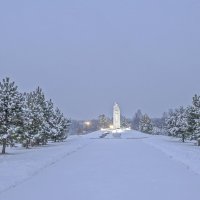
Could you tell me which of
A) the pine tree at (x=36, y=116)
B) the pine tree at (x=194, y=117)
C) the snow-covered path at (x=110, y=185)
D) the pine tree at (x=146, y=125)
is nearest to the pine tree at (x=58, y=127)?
the pine tree at (x=36, y=116)

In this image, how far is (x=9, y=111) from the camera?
42.2 metres

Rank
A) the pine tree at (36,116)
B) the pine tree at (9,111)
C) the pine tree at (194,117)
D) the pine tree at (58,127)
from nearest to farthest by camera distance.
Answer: the pine tree at (9,111) < the pine tree at (36,116) < the pine tree at (194,117) < the pine tree at (58,127)

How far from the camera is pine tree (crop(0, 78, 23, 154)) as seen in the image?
4038 centimetres

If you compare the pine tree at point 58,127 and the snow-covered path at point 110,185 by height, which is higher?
the pine tree at point 58,127

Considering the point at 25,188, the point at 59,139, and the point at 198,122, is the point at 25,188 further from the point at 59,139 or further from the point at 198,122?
the point at 59,139

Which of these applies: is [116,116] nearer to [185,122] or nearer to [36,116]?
[185,122]

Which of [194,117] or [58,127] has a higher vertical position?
[194,117]

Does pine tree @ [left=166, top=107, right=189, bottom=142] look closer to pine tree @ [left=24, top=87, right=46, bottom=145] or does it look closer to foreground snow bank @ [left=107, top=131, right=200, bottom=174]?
foreground snow bank @ [left=107, top=131, right=200, bottom=174]

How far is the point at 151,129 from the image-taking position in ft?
428

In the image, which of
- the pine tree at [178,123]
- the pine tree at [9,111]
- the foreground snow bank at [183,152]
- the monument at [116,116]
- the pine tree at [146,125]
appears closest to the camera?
the foreground snow bank at [183,152]

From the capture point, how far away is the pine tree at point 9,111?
40375mm

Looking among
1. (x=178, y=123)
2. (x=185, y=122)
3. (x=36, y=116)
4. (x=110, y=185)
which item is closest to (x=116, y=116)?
(x=178, y=123)

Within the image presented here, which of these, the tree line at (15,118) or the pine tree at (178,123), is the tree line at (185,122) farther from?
the tree line at (15,118)

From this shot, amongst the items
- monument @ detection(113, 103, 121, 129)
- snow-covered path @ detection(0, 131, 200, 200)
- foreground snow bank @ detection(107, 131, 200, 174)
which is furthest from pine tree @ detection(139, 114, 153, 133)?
snow-covered path @ detection(0, 131, 200, 200)
